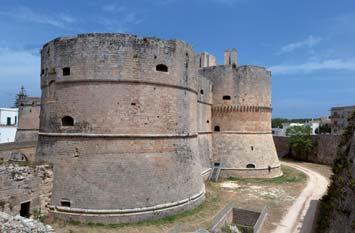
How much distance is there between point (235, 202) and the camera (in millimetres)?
16844

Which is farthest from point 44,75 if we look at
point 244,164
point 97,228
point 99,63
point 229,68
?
point 244,164

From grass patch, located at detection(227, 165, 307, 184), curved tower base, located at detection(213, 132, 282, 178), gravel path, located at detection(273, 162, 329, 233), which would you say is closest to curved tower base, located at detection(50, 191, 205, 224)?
gravel path, located at detection(273, 162, 329, 233)

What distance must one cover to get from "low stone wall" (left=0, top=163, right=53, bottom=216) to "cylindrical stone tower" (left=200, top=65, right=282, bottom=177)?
46.2ft

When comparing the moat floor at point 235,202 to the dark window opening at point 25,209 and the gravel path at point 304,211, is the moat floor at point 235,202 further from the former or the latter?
the dark window opening at point 25,209

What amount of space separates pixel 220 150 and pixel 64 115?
1389 cm

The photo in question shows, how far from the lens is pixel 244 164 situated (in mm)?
23922

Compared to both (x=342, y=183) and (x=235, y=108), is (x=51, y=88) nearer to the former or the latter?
(x=342, y=183)

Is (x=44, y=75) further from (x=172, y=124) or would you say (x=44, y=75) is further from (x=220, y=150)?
(x=220, y=150)

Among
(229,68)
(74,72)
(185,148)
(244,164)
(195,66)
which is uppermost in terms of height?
(229,68)

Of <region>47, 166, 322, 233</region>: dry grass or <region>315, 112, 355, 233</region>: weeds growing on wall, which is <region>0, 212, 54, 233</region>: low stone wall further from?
<region>315, 112, 355, 233</region>: weeds growing on wall

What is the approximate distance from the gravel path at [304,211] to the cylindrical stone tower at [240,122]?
3883mm

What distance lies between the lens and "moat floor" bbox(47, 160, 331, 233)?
41.0 feet

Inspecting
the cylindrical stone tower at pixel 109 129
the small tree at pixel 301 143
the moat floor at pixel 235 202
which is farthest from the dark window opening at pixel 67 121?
the small tree at pixel 301 143

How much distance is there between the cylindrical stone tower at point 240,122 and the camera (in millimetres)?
24031
